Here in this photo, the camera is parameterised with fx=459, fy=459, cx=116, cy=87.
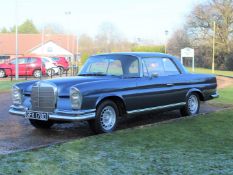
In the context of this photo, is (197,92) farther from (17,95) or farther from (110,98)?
(17,95)

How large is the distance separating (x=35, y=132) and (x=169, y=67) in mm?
3484

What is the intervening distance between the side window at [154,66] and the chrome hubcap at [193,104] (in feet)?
4.24

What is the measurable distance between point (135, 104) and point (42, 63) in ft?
79.1

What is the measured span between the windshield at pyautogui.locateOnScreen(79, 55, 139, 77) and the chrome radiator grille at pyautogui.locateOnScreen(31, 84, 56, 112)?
1.36 meters

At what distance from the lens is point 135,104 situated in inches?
367

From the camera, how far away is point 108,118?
8.86m

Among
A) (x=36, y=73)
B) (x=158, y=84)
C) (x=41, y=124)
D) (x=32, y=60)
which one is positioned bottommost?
(x=41, y=124)

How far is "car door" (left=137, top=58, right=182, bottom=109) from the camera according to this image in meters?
9.57

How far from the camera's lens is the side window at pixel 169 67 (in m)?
10.5

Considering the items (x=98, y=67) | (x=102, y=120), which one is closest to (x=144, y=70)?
(x=98, y=67)

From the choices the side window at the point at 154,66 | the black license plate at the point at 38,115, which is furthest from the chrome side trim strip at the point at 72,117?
the side window at the point at 154,66

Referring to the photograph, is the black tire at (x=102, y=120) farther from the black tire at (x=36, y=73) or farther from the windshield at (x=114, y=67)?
the black tire at (x=36, y=73)

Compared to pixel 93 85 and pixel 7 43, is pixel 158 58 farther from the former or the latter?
pixel 7 43

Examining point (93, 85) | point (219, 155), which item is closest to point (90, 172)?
point (219, 155)
